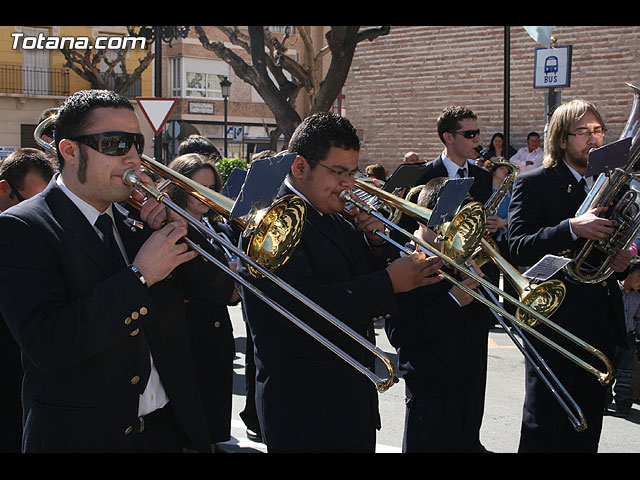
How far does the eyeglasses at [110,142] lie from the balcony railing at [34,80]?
29013 mm

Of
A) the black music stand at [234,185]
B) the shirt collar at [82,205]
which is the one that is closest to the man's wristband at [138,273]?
the shirt collar at [82,205]

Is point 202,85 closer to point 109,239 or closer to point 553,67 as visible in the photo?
point 553,67

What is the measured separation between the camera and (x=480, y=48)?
1546 centimetres

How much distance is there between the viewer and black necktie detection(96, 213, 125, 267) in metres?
2.43

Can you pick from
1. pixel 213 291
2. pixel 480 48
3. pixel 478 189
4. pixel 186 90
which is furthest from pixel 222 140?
pixel 213 291

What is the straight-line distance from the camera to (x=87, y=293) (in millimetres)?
2307

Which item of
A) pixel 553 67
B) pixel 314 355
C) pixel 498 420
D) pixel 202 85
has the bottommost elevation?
pixel 498 420

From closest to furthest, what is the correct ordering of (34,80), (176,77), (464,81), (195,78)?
(464,81) < (34,80) < (195,78) < (176,77)

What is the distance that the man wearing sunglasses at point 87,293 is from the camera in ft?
7.20

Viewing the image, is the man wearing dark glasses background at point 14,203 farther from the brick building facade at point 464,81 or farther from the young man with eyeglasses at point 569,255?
the brick building facade at point 464,81

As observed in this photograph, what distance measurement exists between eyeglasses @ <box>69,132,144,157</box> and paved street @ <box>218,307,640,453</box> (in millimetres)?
3050

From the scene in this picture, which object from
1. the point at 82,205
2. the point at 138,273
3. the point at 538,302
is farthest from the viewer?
the point at 538,302

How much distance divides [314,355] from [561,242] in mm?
1728

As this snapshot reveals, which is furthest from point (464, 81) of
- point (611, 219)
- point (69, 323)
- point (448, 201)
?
point (69, 323)
